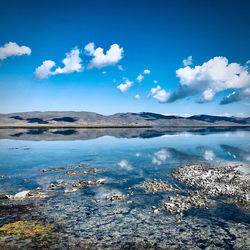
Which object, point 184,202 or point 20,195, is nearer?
point 184,202

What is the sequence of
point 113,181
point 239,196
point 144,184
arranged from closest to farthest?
point 239,196, point 144,184, point 113,181

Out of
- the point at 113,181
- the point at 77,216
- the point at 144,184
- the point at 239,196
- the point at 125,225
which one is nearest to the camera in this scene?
the point at 125,225

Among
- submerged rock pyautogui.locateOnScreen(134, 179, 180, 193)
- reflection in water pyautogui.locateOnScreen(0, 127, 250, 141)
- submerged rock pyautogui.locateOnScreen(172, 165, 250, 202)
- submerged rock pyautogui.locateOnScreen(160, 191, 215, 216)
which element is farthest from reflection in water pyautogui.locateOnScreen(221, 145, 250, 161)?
reflection in water pyautogui.locateOnScreen(0, 127, 250, 141)

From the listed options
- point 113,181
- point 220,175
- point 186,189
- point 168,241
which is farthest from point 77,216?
point 220,175

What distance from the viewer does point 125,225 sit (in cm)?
1227

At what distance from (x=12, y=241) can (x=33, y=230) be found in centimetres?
126

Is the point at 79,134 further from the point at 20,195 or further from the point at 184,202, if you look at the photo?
the point at 184,202

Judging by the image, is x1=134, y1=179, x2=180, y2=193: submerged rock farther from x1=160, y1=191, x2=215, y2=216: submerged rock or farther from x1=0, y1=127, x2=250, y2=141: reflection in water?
x1=0, y1=127, x2=250, y2=141: reflection in water

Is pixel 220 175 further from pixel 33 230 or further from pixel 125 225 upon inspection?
pixel 33 230

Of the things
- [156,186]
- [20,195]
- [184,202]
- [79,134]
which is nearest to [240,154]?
[156,186]

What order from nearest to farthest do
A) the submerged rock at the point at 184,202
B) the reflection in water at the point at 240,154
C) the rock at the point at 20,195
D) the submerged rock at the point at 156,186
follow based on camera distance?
the submerged rock at the point at 184,202 < the rock at the point at 20,195 < the submerged rock at the point at 156,186 < the reflection in water at the point at 240,154

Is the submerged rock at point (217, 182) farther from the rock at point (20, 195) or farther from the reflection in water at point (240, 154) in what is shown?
the rock at point (20, 195)

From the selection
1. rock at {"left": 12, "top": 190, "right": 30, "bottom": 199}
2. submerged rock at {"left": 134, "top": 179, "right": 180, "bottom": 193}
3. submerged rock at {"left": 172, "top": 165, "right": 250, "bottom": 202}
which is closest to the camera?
rock at {"left": 12, "top": 190, "right": 30, "bottom": 199}

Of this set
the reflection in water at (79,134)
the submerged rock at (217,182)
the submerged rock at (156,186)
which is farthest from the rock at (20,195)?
the reflection in water at (79,134)
